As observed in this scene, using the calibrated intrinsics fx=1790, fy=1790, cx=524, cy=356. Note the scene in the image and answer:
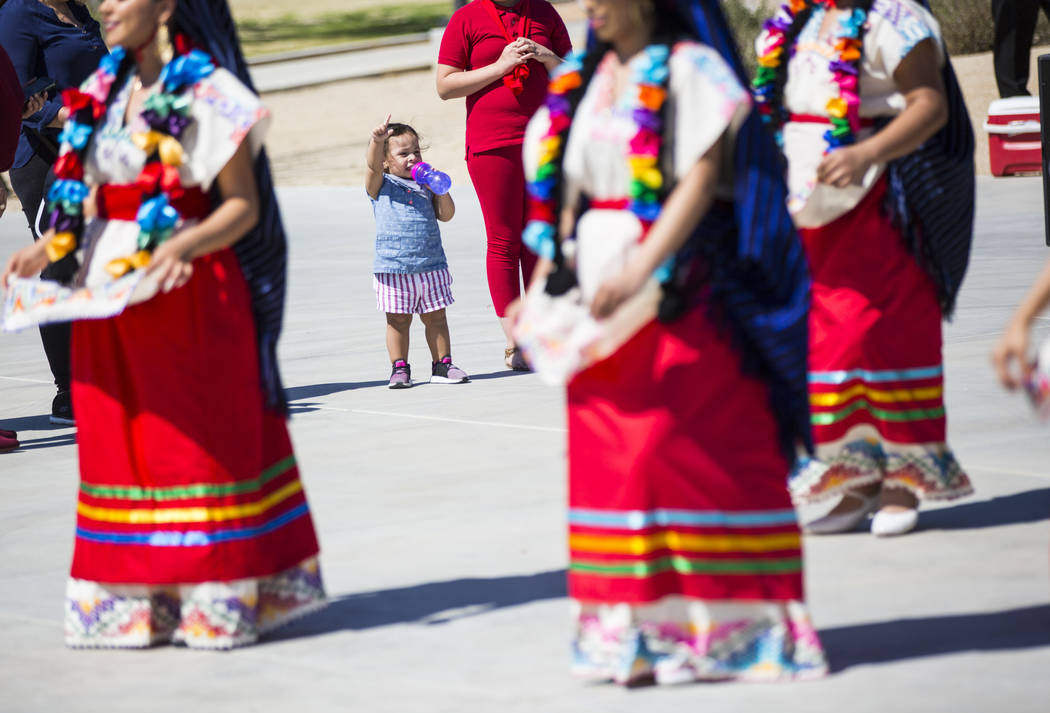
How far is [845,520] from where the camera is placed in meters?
6.26

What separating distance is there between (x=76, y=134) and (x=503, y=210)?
4.75 meters

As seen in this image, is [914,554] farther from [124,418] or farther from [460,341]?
[460,341]

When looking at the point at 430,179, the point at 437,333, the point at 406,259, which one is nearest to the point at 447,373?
the point at 437,333

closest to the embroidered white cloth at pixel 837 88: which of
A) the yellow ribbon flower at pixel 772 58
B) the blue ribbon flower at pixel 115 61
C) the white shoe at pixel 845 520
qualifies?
the yellow ribbon flower at pixel 772 58

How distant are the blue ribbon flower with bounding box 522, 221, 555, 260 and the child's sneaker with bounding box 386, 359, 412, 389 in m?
5.06

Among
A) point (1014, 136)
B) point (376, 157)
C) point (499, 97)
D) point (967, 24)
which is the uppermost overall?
point (499, 97)

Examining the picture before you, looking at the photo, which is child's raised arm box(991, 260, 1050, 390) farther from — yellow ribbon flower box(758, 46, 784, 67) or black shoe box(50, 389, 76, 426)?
black shoe box(50, 389, 76, 426)

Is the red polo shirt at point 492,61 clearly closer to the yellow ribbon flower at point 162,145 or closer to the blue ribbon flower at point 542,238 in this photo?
the yellow ribbon flower at point 162,145

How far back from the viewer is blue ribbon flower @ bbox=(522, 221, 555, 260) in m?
4.77

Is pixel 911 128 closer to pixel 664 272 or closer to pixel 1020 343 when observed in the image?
pixel 664 272

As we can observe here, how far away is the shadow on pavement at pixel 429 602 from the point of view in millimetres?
5504

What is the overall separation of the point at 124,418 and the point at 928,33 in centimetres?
291

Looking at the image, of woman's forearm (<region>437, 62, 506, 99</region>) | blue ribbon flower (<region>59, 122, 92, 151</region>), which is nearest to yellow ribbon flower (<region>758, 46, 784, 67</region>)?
blue ribbon flower (<region>59, 122, 92, 151</region>)

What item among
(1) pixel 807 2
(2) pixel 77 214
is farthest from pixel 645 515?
(1) pixel 807 2
